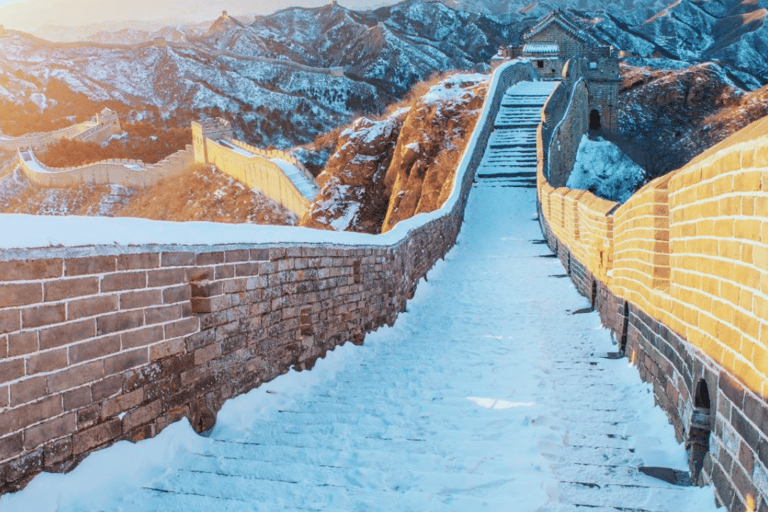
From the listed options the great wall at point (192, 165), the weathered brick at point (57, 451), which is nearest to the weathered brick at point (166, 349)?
the weathered brick at point (57, 451)

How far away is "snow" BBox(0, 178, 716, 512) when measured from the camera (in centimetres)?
325

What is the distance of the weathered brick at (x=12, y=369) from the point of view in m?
2.82

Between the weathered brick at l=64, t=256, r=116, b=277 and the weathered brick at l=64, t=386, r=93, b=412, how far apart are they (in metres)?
0.59

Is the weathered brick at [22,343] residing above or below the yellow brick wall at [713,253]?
below

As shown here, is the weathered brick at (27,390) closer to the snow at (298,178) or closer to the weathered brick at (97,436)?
the weathered brick at (97,436)

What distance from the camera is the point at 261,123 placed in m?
81.1

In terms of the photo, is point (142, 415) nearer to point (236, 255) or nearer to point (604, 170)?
point (236, 255)

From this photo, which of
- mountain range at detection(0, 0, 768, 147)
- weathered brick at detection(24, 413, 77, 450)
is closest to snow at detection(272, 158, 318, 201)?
weathered brick at detection(24, 413, 77, 450)

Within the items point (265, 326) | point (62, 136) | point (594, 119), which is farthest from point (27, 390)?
point (62, 136)

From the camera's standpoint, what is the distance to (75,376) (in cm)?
323

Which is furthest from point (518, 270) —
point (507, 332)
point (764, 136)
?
point (764, 136)

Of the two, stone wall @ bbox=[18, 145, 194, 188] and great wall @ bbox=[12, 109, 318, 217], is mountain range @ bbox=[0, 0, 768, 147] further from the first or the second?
stone wall @ bbox=[18, 145, 194, 188]

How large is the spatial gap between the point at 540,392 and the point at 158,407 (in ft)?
9.25

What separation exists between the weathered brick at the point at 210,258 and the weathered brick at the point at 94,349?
2.93 ft
